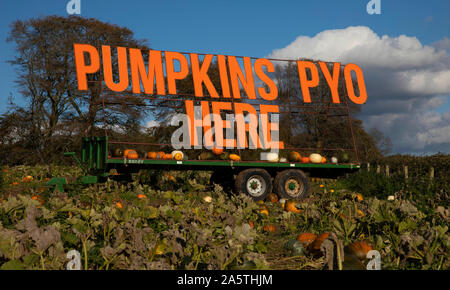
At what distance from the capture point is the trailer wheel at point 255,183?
34.5 ft

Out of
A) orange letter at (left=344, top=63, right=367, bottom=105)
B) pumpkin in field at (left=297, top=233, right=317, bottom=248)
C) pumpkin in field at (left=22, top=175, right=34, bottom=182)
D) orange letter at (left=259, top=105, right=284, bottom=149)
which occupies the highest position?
orange letter at (left=344, top=63, right=367, bottom=105)

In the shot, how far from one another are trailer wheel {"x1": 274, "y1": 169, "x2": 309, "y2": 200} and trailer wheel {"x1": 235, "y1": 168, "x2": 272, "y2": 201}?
0.29m

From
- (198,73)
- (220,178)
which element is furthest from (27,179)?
(198,73)

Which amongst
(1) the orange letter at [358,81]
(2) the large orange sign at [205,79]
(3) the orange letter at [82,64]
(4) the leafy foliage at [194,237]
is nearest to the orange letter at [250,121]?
(2) the large orange sign at [205,79]

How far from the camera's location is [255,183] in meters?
10.7

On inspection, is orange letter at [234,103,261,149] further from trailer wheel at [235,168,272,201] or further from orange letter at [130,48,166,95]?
orange letter at [130,48,166,95]

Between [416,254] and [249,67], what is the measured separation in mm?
9912

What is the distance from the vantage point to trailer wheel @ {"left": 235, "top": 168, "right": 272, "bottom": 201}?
34.5ft

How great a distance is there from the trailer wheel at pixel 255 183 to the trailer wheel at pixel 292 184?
0.94 feet

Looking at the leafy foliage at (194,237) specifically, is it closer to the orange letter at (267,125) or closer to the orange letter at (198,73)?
the orange letter at (267,125)

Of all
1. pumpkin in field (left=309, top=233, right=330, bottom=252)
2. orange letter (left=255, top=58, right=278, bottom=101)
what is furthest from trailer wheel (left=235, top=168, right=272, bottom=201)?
pumpkin in field (left=309, top=233, right=330, bottom=252)

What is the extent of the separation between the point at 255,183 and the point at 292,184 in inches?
43.6
